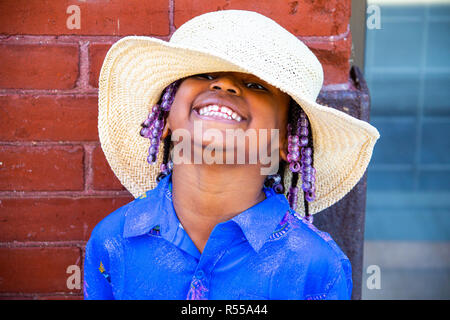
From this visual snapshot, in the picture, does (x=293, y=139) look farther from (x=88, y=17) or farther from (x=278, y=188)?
(x=88, y=17)

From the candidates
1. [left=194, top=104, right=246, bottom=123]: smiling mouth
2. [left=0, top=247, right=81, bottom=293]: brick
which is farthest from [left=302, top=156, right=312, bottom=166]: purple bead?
[left=0, top=247, right=81, bottom=293]: brick

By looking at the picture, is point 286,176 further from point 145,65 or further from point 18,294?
point 18,294

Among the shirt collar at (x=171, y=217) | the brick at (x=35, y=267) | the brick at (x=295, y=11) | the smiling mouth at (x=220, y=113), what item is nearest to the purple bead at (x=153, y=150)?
the shirt collar at (x=171, y=217)

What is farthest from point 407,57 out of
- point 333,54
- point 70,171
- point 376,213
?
point 70,171

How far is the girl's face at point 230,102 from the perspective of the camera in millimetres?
1370

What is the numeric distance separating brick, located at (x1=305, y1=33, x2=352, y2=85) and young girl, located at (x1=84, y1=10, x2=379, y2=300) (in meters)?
0.40

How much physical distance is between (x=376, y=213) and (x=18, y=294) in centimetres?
290

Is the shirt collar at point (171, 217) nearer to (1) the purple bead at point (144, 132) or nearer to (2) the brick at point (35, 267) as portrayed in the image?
(1) the purple bead at point (144, 132)

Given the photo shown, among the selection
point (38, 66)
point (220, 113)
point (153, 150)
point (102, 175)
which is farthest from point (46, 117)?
point (220, 113)

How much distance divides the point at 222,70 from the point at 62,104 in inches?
28.8

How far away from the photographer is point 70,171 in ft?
6.21

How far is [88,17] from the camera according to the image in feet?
5.97

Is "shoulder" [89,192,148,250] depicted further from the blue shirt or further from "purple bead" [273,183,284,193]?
"purple bead" [273,183,284,193]
